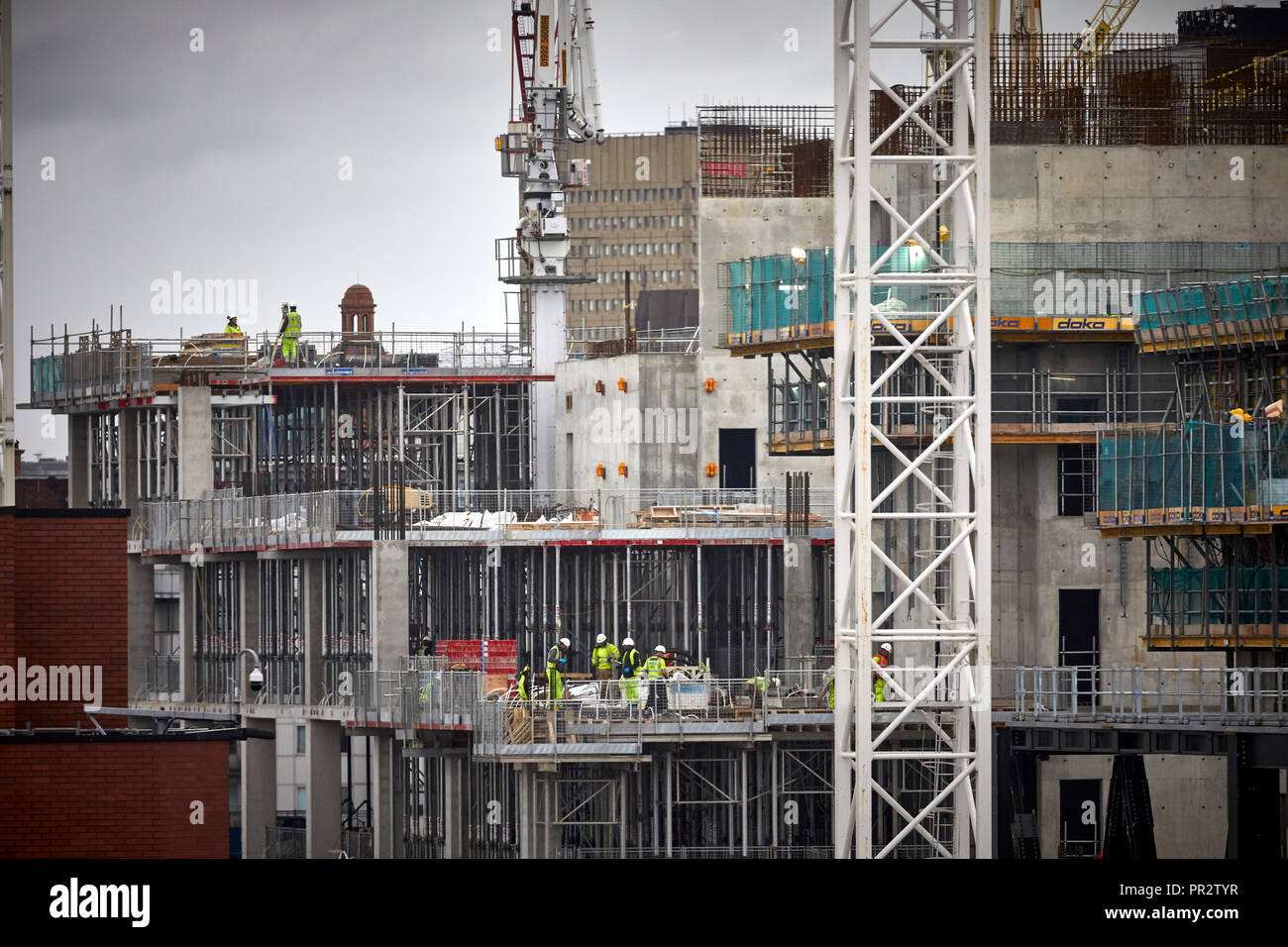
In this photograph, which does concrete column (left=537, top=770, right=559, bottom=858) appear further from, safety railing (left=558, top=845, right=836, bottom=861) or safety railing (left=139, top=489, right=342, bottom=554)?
safety railing (left=139, top=489, right=342, bottom=554)

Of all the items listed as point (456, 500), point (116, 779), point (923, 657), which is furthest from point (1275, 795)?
Answer: point (456, 500)

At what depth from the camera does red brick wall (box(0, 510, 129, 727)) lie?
34.5m

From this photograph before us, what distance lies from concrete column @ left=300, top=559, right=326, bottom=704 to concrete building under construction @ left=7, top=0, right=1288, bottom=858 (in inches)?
5.4

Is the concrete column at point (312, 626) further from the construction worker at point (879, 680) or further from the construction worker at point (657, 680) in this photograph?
the construction worker at point (879, 680)

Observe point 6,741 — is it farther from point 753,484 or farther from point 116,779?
point 753,484

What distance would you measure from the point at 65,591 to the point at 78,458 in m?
48.5

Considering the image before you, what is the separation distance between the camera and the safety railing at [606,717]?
5284 cm

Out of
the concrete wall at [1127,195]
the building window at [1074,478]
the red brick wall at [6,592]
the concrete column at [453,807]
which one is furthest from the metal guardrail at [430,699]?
the red brick wall at [6,592]

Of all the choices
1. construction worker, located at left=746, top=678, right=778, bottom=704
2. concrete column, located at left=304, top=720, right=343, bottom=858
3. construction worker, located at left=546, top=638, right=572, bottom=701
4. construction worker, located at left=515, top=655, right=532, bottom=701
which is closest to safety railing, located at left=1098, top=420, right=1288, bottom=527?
construction worker, located at left=746, top=678, right=778, bottom=704

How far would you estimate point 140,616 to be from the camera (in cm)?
7300

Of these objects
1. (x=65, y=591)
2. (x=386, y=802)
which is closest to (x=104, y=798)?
(x=65, y=591)

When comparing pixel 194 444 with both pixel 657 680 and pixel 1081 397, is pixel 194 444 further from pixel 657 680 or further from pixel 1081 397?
pixel 1081 397

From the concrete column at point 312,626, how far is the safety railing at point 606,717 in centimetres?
1404
